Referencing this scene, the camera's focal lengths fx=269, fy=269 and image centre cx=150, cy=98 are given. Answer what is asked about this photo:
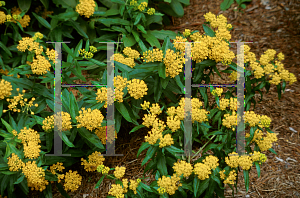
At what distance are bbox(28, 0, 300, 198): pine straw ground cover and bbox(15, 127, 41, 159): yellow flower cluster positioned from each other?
45.1 inches

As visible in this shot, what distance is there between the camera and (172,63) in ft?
9.89

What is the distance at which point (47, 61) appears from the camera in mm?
3293

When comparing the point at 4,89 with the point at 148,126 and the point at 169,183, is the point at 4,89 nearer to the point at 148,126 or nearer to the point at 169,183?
the point at 148,126

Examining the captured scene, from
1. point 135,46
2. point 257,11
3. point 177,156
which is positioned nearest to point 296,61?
point 257,11

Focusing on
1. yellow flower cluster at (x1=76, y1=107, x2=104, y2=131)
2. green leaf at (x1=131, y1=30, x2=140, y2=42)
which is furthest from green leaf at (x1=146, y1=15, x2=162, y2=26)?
yellow flower cluster at (x1=76, y1=107, x2=104, y2=131)

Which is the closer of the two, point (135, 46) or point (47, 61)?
point (47, 61)

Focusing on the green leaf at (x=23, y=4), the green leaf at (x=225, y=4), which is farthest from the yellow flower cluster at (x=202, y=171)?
the green leaf at (x=23, y=4)

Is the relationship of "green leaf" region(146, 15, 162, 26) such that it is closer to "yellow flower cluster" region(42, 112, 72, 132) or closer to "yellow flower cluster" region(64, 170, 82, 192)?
"yellow flower cluster" region(42, 112, 72, 132)

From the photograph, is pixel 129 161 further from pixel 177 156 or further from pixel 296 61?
pixel 296 61

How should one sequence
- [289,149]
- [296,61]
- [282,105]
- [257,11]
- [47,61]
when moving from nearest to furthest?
1. [47,61]
2. [289,149]
3. [282,105]
4. [296,61]
5. [257,11]

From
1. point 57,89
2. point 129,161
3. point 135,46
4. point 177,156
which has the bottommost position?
point 129,161

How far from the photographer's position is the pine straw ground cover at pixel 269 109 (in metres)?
3.64

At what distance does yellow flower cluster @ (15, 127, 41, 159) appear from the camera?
2830mm

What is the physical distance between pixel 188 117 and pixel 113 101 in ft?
2.75
